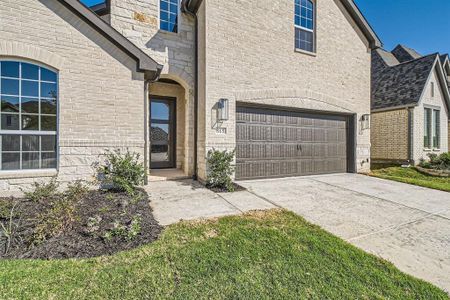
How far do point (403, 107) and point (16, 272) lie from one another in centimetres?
1649

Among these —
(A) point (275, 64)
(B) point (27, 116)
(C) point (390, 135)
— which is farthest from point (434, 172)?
(B) point (27, 116)

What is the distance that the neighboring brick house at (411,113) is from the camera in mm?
12414

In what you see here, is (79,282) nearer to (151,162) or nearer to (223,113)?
(223,113)

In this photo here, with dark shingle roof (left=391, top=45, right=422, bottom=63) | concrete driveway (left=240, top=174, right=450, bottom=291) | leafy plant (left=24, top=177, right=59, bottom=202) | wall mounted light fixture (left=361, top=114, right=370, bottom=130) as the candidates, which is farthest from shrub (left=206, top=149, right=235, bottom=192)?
dark shingle roof (left=391, top=45, right=422, bottom=63)

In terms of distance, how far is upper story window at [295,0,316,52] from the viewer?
29.4 ft

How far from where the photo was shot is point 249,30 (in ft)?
25.3

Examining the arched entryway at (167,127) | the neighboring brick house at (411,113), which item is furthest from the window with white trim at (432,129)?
the arched entryway at (167,127)

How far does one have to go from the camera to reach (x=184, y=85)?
7.89m

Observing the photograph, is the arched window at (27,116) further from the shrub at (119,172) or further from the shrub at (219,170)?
the shrub at (219,170)

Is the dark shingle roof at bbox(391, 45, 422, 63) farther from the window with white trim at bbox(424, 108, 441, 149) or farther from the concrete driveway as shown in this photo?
the concrete driveway

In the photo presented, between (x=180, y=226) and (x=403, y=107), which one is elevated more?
(x=403, y=107)

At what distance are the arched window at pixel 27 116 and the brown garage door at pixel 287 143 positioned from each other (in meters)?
5.23

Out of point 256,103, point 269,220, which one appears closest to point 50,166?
point 269,220

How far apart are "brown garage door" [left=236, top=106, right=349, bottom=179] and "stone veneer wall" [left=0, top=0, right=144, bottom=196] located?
3569mm
